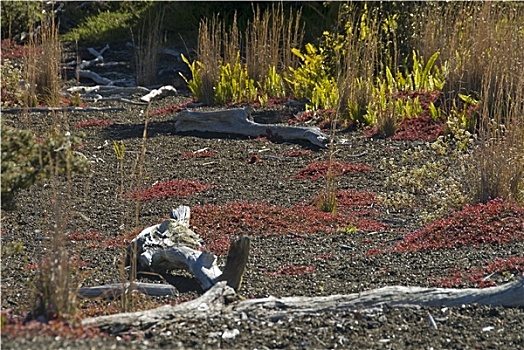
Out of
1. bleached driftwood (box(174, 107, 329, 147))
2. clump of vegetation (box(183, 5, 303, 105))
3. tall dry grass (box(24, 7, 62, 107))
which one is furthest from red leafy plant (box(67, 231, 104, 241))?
clump of vegetation (box(183, 5, 303, 105))

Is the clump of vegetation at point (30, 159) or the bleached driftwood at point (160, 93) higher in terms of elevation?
the clump of vegetation at point (30, 159)

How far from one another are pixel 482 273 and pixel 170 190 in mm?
4215

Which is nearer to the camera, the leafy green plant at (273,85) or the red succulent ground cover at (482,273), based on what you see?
the red succulent ground cover at (482,273)

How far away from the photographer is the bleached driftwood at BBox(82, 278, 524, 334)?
16.9 ft

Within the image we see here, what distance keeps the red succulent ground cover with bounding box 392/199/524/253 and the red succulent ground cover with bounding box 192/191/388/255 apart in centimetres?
73

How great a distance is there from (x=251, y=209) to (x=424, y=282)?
265cm

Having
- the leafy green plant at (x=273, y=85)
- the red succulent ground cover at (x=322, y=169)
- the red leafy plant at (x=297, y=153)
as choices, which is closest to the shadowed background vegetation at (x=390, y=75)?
the leafy green plant at (x=273, y=85)

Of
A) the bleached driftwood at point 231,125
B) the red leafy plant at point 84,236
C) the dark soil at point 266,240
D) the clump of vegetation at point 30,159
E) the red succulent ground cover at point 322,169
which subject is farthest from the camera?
the bleached driftwood at point 231,125

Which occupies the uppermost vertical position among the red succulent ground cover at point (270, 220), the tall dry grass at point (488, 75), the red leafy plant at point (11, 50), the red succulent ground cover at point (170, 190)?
the tall dry grass at point (488, 75)

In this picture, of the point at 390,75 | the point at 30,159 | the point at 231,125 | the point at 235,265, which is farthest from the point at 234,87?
the point at 30,159

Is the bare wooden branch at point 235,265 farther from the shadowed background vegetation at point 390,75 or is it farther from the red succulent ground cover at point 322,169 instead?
the red succulent ground cover at point 322,169

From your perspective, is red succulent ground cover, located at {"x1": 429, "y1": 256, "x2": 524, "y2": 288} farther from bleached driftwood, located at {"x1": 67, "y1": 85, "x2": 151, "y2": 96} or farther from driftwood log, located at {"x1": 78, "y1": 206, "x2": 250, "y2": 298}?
bleached driftwood, located at {"x1": 67, "y1": 85, "x2": 151, "y2": 96}

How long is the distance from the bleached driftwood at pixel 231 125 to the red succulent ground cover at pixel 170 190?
7.65 feet

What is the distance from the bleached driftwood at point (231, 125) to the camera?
12.5 meters
